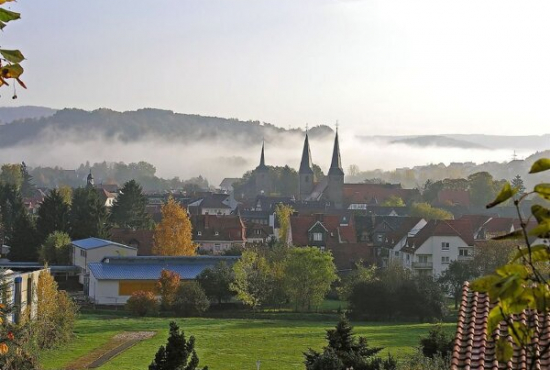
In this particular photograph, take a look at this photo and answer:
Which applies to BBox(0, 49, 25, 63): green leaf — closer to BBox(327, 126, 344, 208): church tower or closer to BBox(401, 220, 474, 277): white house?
BBox(401, 220, 474, 277): white house

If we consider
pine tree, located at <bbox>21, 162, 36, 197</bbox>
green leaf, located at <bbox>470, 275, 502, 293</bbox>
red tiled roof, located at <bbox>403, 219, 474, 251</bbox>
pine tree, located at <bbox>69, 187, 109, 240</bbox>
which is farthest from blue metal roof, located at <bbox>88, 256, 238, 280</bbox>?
pine tree, located at <bbox>21, 162, 36, 197</bbox>

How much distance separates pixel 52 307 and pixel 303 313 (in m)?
14.6

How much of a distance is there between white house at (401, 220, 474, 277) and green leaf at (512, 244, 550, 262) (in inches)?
2040

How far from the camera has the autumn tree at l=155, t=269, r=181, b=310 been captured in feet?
146

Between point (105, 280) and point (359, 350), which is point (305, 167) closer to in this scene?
point (105, 280)

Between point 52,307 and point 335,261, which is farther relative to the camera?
point 335,261

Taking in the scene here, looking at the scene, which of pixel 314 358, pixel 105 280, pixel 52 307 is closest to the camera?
pixel 314 358

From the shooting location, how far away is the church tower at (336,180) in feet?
362

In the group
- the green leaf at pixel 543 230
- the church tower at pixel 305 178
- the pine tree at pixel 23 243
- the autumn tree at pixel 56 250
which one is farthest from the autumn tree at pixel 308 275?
the church tower at pixel 305 178

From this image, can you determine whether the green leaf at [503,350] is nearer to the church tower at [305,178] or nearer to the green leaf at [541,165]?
the green leaf at [541,165]

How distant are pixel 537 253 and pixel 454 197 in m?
106

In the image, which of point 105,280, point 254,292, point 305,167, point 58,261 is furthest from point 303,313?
point 305,167

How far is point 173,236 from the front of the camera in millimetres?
56812

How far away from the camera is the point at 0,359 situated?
20.4 metres
